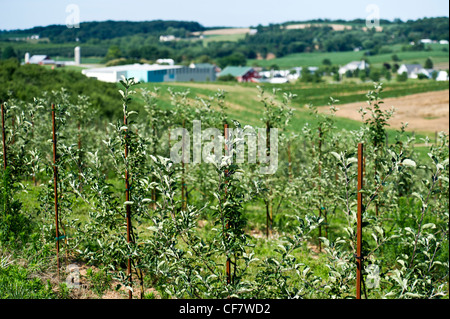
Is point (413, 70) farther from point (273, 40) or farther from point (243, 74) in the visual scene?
point (273, 40)

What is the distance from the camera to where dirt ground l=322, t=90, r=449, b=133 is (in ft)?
146

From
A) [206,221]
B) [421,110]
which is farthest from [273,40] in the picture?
[206,221]

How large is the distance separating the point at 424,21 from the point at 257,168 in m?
123

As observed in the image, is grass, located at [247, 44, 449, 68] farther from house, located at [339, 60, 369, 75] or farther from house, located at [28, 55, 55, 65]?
house, located at [28, 55, 55, 65]

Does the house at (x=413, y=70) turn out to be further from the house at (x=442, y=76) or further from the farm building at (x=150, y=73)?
the farm building at (x=150, y=73)

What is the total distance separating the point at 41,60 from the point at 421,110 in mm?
37416

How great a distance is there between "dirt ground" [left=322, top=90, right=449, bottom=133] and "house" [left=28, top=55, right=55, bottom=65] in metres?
25.1

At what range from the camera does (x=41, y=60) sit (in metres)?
42.2

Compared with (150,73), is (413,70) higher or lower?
higher

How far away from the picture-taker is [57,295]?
641 centimetres

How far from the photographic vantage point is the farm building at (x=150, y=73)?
38.5 m

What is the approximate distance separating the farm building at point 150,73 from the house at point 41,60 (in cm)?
360

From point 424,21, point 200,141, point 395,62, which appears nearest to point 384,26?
point 424,21
